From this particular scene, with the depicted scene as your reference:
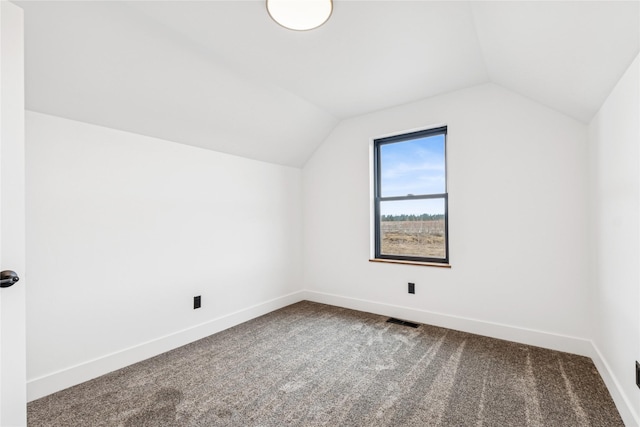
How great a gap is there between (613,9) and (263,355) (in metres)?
2.89

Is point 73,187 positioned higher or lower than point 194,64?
lower

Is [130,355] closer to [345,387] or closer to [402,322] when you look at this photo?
[345,387]

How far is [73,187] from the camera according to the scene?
6.63 ft

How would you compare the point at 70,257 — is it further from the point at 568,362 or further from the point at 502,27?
the point at 568,362

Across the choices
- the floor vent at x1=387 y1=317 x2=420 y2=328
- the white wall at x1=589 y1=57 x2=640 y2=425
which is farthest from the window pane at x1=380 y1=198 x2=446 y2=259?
the white wall at x1=589 y1=57 x2=640 y2=425

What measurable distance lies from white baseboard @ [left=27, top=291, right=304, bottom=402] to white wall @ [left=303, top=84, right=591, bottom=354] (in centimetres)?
141

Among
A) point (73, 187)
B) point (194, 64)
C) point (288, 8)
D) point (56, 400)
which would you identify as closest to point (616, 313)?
point (288, 8)

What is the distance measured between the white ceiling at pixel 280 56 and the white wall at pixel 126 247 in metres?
0.27

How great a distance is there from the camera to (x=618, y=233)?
165cm

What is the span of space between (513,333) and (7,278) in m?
A: 3.39

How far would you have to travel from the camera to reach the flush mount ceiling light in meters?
1.63

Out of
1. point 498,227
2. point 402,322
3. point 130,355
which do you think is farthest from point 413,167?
point 130,355

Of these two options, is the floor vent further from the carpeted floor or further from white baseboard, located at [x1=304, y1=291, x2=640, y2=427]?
the carpeted floor

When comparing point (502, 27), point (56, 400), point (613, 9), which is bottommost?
point (56, 400)
